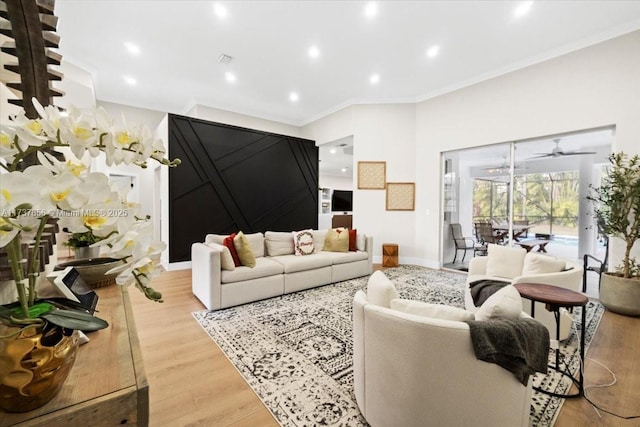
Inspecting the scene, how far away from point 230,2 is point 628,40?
4892 millimetres

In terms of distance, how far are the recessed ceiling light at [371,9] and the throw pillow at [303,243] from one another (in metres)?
3.06

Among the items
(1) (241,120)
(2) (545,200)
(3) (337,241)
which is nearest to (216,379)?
(3) (337,241)

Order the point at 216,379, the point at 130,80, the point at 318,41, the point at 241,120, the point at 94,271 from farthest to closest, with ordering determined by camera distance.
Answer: the point at 241,120 < the point at 130,80 < the point at 318,41 < the point at 216,379 < the point at 94,271

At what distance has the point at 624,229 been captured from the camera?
319 centimetres

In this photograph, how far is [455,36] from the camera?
3.67 m

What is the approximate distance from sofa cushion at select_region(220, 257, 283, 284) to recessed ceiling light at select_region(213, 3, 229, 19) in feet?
10.1

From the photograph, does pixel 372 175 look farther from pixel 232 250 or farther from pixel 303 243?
pixel 232 250

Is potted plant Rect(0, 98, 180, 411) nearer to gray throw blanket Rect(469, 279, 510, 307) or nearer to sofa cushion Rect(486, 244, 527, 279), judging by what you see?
gray throw blanket Rect(469, 279, 510, 307)

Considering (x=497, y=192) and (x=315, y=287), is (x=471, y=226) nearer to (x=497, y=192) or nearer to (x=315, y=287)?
(x=497, y=192)

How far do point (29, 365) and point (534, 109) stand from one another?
5.64 meters

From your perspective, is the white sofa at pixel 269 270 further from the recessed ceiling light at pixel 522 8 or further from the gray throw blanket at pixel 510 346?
the recessed ceiling light at pixel 522 8

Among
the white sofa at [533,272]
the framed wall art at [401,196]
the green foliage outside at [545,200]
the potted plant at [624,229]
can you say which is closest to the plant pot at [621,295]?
the potted plant at [624,229]

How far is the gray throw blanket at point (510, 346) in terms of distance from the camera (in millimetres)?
1272

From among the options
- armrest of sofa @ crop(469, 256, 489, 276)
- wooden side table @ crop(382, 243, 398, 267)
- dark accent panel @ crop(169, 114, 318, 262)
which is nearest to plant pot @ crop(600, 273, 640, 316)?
armrest of sofa @ crop(469, 256, 489, 276)
